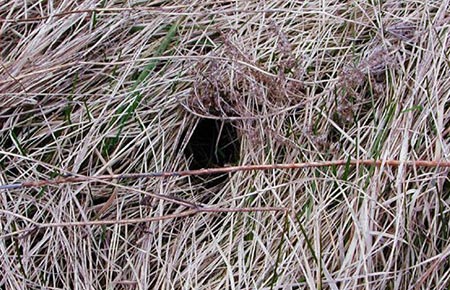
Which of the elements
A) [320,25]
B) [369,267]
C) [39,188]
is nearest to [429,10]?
[320,25]

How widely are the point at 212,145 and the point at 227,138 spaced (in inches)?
1.4

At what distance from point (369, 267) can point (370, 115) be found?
0.35 meters

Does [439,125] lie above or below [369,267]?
above

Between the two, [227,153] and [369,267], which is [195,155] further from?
[369,267]

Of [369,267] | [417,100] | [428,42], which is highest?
[428,42]

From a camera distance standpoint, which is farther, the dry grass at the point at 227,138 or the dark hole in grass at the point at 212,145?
the dark hole in grass at the point at 212,145

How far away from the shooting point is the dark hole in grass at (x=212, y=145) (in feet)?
5.06

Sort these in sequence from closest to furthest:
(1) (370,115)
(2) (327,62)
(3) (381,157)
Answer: (3) (381,157) → (1) (370,115) → (2) (327,62)

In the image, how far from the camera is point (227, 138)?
156 cm

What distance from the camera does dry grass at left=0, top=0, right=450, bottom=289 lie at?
1.29 meters

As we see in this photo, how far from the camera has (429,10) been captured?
5.24ft

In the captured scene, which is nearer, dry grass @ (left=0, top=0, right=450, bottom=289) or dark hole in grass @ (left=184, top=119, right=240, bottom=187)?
dry grass @ (left=0, top=0, right=450, bottom=289)

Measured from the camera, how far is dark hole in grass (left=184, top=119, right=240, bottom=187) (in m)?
1.54

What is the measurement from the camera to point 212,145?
1553 mm
